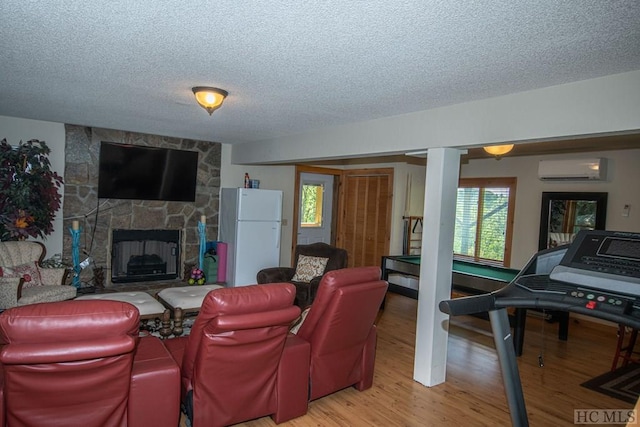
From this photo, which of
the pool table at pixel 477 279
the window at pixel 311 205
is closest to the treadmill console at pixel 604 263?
the pool table at pixel 477 279

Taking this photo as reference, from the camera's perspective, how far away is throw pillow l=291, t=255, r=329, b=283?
5.41 metres

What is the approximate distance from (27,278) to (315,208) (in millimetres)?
4805

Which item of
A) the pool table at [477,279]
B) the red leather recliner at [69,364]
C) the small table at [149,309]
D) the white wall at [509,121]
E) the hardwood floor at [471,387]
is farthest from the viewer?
the pool table at [477,279]

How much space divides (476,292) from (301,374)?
2.66m

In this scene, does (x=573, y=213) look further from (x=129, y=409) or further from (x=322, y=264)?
(x=129, y=409)

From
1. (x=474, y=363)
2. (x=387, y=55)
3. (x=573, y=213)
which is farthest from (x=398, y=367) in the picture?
(x=573, y=213)

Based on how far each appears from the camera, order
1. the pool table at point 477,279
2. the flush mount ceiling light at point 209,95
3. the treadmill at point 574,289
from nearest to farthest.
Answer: the treadmill at point 574,289 → the flush mount ceiling light at point 209,95 → the pool table at point 477,279

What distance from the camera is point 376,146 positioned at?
13.3 ft

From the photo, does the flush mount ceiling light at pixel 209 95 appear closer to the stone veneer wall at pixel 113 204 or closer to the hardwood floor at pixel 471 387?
the hardwood floor at pixel 471 387

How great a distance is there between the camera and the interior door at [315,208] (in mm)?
7707

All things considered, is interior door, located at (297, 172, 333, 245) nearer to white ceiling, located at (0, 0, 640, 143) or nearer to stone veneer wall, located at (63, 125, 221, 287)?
stone veneer wall, located at (63, 125, 221, 287)

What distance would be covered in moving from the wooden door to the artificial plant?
4891mm

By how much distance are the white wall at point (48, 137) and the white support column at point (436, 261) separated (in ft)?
15.7

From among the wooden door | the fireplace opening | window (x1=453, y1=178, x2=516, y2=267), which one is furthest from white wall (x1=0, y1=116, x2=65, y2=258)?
window (x1=453, y1=178, x2=516, y2=267)
